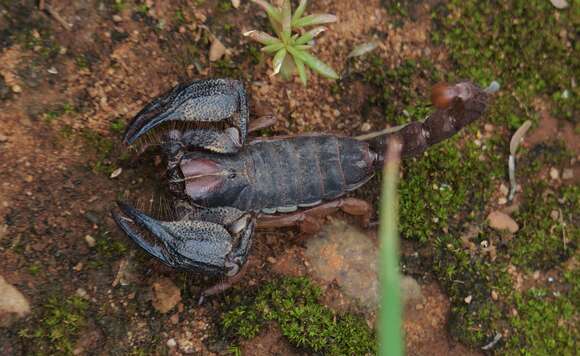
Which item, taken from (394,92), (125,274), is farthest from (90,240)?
(394,92)

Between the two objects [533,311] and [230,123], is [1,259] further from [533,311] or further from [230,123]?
[533,311]

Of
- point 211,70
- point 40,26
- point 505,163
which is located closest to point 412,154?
point 505,163

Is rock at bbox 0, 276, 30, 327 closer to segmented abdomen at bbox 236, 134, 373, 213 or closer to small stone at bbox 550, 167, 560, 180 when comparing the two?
segmented abdomen at bbox 236, 134, 373, 213

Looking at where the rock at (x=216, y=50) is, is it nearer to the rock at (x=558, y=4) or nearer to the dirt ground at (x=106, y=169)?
the dirt ground at (x=106, y=169)

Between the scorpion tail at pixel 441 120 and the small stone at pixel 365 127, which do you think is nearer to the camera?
the scorpion tail at pixel 441 120

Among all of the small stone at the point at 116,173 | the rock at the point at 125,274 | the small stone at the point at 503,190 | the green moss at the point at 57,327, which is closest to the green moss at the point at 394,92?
the small stone at the point at 503,190

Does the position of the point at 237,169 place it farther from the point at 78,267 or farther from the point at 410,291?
the point at 410,291
